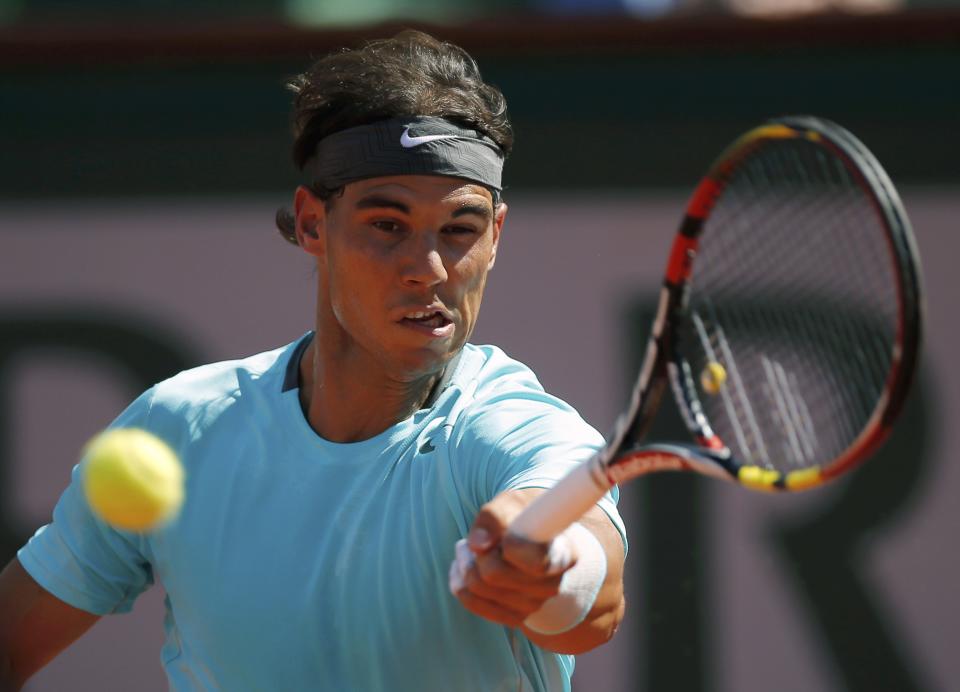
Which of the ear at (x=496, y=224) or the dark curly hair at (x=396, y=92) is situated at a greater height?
the dark curly hair at (x=396, y=92)

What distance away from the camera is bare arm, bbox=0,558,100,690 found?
2.89 m

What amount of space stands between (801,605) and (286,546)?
2371mm

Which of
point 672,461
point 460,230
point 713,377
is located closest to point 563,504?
point 672,461

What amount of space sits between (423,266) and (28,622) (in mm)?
1072

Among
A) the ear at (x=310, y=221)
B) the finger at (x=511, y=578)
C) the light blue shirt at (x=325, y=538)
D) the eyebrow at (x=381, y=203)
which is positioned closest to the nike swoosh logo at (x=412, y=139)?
the eyebrow at (x=381, y=203)

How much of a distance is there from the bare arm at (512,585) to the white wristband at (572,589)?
0.06ft

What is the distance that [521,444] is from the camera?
237cm

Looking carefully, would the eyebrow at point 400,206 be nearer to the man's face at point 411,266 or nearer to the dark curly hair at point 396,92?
the man's face at point 411,266

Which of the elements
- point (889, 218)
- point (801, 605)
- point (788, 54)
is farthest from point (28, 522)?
point (889, 218)

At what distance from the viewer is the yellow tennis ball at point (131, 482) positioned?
2549mm

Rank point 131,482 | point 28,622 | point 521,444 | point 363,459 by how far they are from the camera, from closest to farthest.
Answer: point 521,444 → point 131,482 → point 363,459 → point 28,622

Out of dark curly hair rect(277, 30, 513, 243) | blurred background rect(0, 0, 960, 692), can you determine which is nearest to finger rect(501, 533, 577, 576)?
dark curly hair rect(277, 30, 513, 243)

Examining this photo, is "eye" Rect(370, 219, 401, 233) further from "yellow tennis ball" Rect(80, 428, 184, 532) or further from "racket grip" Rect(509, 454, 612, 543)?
"racket grip" Rect(509, 454, 612, 543)

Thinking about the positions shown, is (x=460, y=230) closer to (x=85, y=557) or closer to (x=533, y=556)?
(x=533, y=556)
